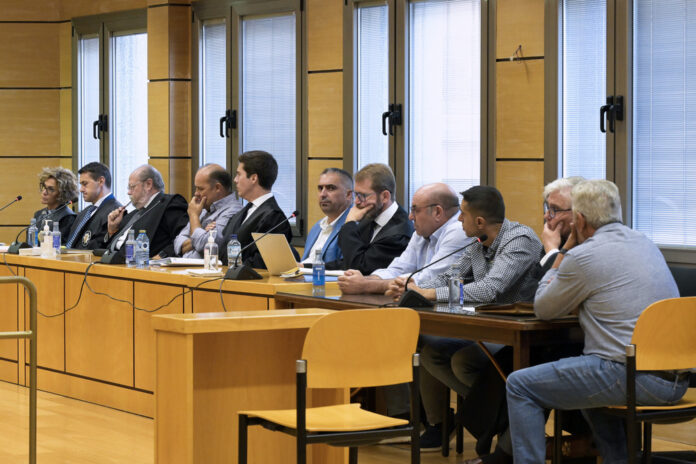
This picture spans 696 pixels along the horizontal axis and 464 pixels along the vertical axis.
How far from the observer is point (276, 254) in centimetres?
503

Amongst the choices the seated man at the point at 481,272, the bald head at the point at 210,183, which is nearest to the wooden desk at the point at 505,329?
the seated man at the point at 481,272

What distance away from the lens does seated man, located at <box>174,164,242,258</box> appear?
20.8ft

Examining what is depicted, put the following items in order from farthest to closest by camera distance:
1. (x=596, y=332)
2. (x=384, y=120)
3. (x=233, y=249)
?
1. (x=384, y=120)
2. (x=233, y=249)
3. (x=596, y=332)

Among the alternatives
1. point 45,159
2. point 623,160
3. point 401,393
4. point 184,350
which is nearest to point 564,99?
point 623,160

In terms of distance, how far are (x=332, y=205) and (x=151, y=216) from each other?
4.99 feet

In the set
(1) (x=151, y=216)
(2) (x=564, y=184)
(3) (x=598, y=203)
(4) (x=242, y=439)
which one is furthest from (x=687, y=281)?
(1) (x=151, y=216)

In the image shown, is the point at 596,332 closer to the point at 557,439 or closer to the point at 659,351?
the point at 659,351

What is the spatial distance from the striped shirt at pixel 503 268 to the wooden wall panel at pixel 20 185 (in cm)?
570

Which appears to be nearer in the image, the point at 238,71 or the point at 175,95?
the point at 238,71

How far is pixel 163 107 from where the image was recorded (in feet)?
26.1

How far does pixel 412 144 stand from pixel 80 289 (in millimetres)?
2244

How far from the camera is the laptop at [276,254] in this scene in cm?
500

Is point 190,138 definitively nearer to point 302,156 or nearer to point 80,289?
point 302,156

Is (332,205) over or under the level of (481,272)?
over
